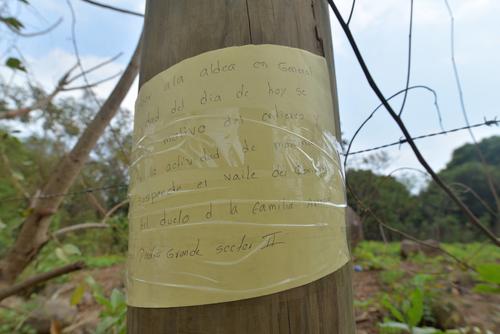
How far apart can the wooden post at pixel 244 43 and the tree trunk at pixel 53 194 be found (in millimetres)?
982

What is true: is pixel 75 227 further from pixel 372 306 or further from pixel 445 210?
pixel 445 210

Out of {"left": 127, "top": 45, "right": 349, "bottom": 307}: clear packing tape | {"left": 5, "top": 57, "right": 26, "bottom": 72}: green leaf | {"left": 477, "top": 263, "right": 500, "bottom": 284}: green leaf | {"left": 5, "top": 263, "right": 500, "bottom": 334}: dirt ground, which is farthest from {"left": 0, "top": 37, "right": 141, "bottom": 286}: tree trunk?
{"left": 477, "top": 263, "right": 500, "bottom": 284}: green leaf

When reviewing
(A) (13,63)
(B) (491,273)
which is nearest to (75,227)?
(A) (13,63)

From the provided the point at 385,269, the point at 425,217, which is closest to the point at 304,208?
the point at 385,269

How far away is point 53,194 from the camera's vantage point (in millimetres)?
1306

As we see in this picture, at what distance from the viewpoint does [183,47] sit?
451 millimetres

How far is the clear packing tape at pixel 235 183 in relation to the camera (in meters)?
0.34

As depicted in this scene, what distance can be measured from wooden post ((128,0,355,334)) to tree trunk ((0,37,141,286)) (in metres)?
0.98

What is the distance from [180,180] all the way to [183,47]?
22 centimetres

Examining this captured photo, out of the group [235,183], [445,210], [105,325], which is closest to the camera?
[235,183]

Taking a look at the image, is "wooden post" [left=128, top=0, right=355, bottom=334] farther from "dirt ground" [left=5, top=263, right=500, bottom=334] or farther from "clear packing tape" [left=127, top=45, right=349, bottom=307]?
"dirt ground" [left=5, top=263, right=500, bottom=334]

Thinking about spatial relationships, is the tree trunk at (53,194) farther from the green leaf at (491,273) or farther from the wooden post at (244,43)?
the green leaf at (491,273)

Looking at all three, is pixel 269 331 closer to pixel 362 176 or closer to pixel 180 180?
pixel 180 180

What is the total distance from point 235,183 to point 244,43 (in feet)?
0.70
